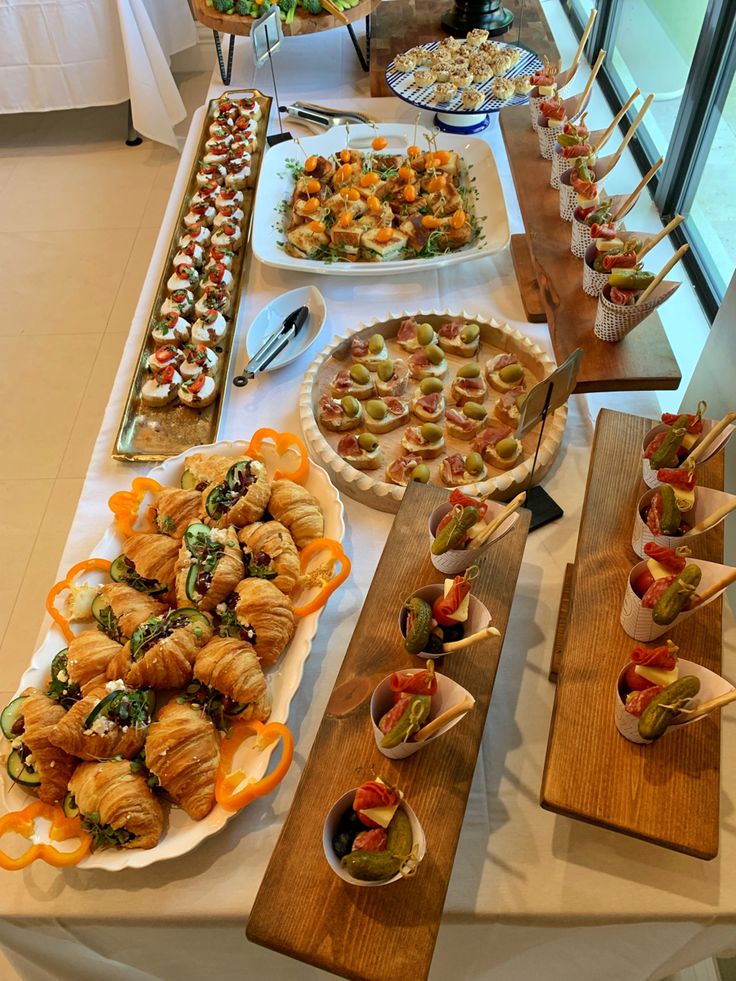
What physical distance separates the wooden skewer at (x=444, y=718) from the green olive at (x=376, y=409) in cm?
75

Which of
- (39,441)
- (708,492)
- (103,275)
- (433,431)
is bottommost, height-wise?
(39,441)

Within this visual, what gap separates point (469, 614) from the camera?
1.02 metres

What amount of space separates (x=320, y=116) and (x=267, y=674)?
6.69 ft

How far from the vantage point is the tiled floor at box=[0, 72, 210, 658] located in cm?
240

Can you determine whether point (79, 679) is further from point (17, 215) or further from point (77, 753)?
point (17, 215)

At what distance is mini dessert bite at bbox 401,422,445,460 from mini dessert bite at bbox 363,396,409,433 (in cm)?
7

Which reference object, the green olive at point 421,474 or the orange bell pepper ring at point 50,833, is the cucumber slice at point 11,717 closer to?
the orange bell pepper ring at point 50,833

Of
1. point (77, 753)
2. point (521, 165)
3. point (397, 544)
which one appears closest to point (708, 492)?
point (397, 544)

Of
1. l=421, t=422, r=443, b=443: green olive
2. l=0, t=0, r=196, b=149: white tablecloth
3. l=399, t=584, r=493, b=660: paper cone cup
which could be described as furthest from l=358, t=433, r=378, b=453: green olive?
l=0, t=0, r=196, b=149: white tablecloth

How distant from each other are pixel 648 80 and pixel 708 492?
2.22 meters

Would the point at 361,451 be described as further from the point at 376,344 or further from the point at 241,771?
the point at 241,771

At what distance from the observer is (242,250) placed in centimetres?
203

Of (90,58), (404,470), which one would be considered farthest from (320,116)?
(90,58)

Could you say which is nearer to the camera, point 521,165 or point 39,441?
point 521,165
